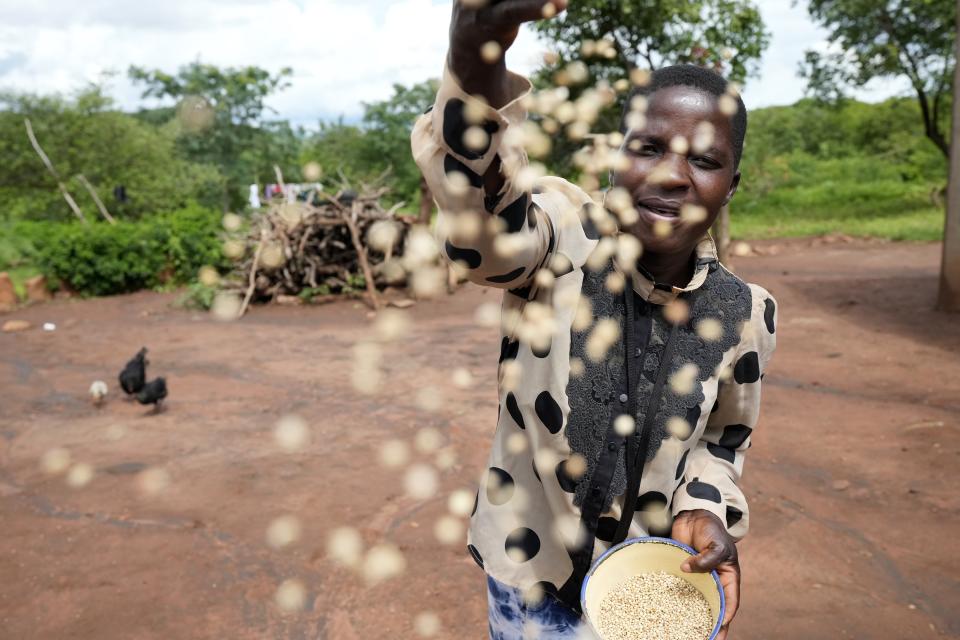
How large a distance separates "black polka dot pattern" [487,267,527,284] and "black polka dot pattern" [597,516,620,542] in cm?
51

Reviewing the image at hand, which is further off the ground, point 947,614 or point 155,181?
point 155,181

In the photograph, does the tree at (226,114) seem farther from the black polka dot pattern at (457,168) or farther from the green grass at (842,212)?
the black polka dot pattern at (457,168)

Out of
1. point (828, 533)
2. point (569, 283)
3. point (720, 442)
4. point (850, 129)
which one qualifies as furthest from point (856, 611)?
point (850, 129)

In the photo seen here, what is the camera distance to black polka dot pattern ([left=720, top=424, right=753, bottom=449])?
58.3 inches

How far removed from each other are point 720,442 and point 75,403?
5.87 metres

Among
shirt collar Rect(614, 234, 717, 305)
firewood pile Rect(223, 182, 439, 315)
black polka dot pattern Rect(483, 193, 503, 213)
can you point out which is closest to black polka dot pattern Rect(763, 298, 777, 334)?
shirt collar Rect(614, 234, 717, 305)

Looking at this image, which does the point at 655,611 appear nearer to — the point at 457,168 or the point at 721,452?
the point at 721,452

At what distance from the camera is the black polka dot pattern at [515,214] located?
0.94m

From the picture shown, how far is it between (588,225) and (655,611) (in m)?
0.70

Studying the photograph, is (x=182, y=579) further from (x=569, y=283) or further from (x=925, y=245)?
(x=925, y=245)

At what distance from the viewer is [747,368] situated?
139 centimetres

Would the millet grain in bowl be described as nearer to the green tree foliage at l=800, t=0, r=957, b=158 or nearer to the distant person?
the distant person

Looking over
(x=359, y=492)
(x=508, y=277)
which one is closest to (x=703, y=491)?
(x=508, y=277)

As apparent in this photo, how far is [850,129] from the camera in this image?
928 inches
